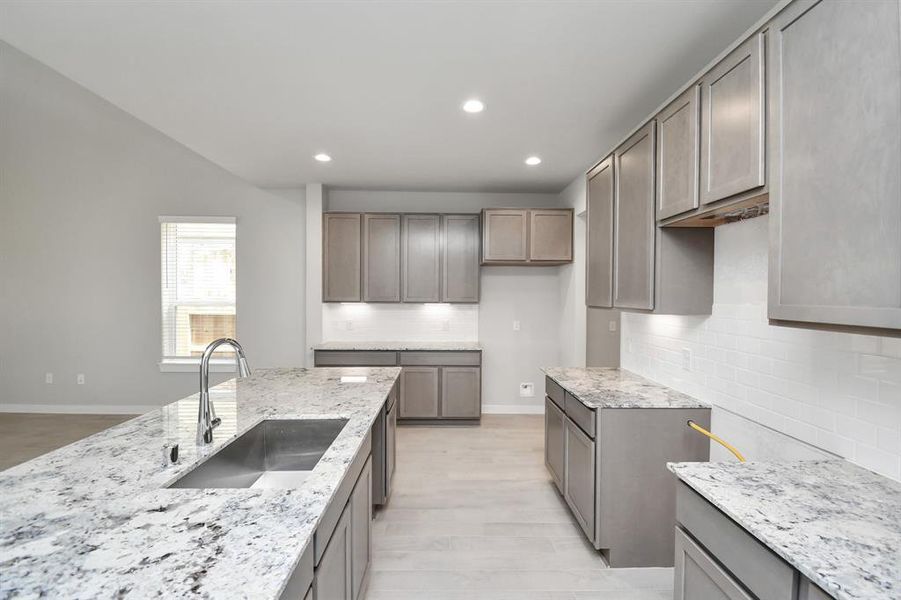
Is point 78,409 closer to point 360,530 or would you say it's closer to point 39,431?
point 39,431

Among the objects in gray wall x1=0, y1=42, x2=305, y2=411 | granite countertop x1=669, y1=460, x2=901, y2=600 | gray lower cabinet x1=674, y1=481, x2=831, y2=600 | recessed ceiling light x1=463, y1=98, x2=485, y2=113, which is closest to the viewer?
granite countertop x1=669, y1=460, x2=901, y2=600

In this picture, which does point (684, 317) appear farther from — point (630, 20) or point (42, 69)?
point (42, 69)

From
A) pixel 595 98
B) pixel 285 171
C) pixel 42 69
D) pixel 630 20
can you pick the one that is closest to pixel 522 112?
pixel 595 98

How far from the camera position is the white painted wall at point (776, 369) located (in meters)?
1.36

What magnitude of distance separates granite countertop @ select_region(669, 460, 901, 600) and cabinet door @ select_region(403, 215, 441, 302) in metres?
3.67

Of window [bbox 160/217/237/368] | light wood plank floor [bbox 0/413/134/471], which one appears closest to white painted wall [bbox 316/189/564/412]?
window [bbox 160/217/237/368]

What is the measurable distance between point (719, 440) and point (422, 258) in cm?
352

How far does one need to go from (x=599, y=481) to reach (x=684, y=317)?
111cm

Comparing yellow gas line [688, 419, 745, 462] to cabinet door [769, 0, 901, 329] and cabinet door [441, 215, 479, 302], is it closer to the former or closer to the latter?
cabinet door [769, 0, 901, 329]

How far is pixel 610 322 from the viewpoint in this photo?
4250 mm

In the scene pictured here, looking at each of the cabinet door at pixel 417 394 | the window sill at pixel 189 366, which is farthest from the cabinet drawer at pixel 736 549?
the window sill at pixel 189 366

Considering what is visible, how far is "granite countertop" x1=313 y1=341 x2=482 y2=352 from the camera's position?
4598mm

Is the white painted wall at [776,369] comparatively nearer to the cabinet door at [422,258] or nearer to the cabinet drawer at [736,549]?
the cabinet drawer at [736,549]

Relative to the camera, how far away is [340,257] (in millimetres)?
4832
